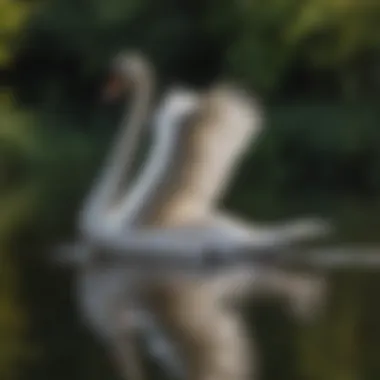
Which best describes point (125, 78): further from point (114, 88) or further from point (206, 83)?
point (206, 83)

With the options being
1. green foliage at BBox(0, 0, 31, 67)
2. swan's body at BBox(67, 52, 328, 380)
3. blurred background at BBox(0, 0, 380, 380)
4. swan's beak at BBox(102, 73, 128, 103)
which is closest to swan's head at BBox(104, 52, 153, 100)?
swan's beak at BBox(102, 73, 128, 103)

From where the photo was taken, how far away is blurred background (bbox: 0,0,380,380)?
9.81 m

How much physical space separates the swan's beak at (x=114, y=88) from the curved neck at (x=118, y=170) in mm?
82

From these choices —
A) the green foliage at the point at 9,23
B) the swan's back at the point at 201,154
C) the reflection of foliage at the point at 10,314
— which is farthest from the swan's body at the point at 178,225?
the green foliage at the point at 9,23

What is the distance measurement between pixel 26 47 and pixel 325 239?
9195 mm

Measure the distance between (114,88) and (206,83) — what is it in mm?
7387

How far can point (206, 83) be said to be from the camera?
15773mm

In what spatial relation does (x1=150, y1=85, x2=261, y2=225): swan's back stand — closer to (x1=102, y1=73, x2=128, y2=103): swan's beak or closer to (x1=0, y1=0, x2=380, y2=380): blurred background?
(x1=0, y1=0, x2=380, y2=380): blurred background

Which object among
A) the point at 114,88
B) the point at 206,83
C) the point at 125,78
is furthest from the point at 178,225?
the point at 206,83

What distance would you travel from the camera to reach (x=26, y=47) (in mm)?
16328

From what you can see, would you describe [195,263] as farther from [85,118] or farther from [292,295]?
[85,118]

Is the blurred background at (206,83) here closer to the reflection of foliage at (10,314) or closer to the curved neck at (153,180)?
the reflection of foliage at (10,314)

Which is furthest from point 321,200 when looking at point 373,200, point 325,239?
point 325,239

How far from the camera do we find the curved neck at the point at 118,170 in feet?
23.9
